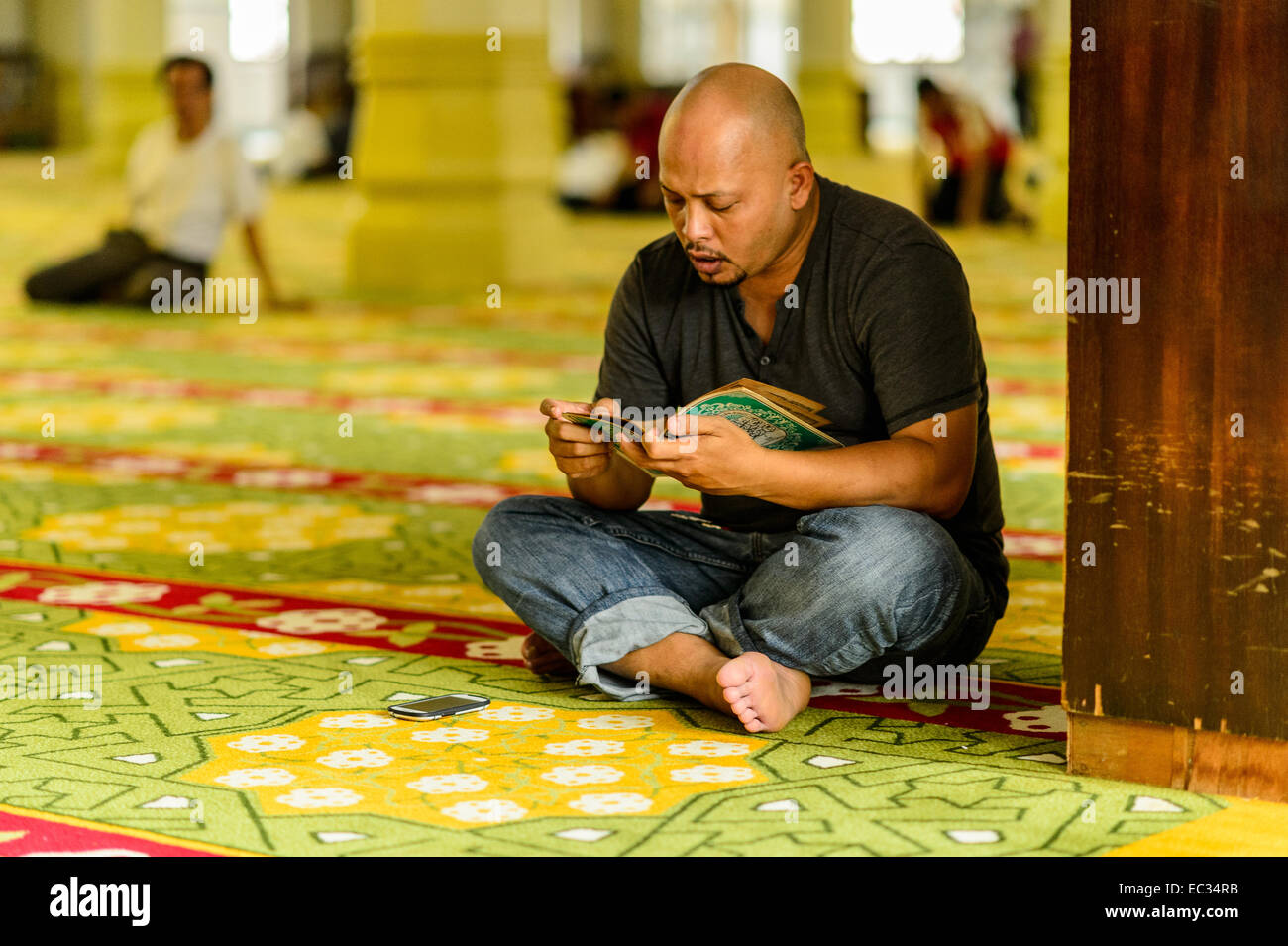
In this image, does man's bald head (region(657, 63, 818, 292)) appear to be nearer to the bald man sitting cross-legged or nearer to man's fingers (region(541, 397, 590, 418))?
the bald man sitting cross-legged

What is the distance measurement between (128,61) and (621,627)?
1286 cm

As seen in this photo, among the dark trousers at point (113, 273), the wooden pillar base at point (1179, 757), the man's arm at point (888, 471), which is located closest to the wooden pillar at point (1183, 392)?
the wooden pillar base at point (1179, 757)

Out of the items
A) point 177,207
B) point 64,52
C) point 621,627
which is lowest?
point 621,627

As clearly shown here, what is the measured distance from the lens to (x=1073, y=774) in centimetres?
197

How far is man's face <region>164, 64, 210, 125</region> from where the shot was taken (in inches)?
264

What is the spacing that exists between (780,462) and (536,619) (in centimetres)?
41

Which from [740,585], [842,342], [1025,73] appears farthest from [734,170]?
[1025,73]

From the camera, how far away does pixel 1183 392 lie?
1.83 metres

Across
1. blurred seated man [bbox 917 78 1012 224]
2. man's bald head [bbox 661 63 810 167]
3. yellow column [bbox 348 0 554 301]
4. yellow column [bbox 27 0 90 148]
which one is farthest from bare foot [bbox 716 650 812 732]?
yellow column [bbox 27 0 90 148]

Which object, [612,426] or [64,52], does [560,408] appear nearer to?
[612,426]

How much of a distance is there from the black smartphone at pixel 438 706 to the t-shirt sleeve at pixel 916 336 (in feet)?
2.06

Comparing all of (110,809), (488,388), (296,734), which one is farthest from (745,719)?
(488,388)

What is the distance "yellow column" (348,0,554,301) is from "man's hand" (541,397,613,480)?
6.23 meters
